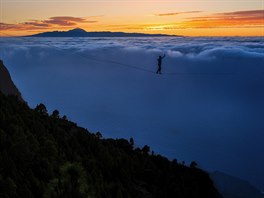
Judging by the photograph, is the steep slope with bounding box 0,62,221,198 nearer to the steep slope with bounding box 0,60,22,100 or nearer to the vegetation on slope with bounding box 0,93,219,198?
the vegetation on slope with bounding box 0,93,219,198

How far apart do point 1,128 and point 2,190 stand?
20.8 metres

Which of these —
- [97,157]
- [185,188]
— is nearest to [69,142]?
[97,157]

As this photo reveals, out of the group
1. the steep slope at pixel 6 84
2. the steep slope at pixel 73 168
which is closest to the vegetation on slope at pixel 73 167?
the steep slope at pixel 73 168

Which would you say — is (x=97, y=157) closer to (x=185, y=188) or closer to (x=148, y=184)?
(x=148, y=184)

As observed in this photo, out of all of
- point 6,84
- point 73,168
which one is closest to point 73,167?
point 73,168

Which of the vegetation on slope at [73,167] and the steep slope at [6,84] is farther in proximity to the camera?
the steep slope at [6,84]

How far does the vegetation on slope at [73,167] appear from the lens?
52844mm

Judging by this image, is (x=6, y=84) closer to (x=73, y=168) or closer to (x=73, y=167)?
(x=73, y=167)

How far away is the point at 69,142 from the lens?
3108 inches

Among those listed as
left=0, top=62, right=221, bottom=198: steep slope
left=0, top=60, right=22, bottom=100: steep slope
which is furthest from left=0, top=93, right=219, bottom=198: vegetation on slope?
left=0, top=60, right=22, bottom=100: steep slope

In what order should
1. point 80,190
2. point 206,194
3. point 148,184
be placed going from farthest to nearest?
point 206,194
point 148,184
point 80,190

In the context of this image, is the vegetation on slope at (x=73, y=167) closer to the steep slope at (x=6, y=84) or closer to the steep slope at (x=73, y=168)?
the steep slope at (x=73, y=168)

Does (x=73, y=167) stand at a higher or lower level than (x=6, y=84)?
higher

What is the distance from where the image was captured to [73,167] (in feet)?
210
